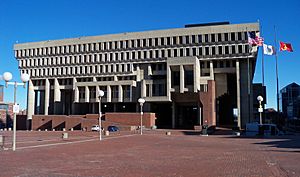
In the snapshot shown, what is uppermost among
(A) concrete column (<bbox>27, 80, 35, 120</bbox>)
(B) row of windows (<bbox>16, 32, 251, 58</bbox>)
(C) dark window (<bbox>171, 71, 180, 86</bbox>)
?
(B) row of windows (<bbox>16, 32, 251, 58</bbox>)

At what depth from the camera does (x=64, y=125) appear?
76875 mm

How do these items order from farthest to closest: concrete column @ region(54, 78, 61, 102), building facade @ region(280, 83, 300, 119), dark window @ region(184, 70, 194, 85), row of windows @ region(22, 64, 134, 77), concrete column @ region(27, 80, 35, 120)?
building facade @ region(280, 83, 300, 119) → concrete column @ region(27, 80, 35, 120) → concrete column @ region(54, 78, 61, 102) → row of windows @ region(22, 64, 134, 77) → dark window @ region(184, 70, 194, 85)

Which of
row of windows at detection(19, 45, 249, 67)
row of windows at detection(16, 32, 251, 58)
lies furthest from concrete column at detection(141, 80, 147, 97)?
row of windows at detection(16, 32, 251, 58)

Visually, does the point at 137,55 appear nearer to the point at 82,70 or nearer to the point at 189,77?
the point at 189,77

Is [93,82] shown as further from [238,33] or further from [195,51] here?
[238,33]

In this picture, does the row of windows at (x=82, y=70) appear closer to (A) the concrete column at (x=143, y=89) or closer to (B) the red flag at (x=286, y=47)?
(A) the concrete column at (x=143, y=89)

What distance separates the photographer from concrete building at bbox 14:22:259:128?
7494cm

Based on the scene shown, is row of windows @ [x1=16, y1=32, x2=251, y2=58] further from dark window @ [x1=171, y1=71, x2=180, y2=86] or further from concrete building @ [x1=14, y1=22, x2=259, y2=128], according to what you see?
dark window @ [x1=171, y1=71, x2=180, y2=86]

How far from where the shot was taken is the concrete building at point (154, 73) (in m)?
74.9

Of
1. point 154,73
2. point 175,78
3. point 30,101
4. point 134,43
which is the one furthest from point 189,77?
point 30,101

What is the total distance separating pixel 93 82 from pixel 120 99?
870 cm

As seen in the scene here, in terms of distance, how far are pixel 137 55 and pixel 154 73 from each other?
6.26 meters

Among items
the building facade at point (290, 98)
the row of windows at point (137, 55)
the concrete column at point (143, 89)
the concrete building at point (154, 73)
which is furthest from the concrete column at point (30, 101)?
the building facade at point (290, 98)

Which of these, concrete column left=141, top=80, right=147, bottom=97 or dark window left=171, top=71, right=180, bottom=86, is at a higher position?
dark window left=171, top=71, right=180, bottom=86
